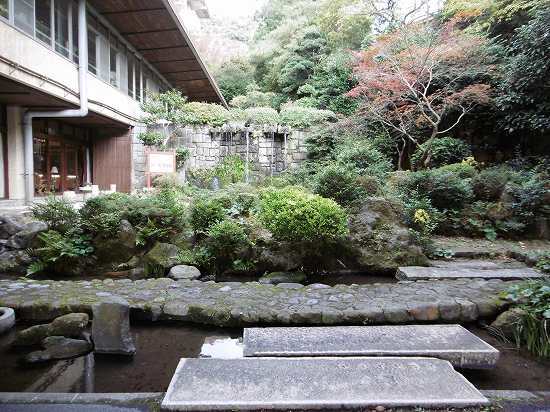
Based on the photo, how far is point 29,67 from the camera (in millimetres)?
7934

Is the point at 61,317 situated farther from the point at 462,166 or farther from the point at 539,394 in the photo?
the point at 462,166

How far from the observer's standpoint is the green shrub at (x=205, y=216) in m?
6.56

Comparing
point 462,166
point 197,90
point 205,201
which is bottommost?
point 205,201

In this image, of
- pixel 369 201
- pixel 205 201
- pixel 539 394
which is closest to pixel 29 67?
pixel 205 201

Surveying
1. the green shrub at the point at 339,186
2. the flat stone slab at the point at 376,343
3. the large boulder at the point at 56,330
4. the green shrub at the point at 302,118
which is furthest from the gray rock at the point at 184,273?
the green shrub at the point at 302,118

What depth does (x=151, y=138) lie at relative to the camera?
1299 centimetres

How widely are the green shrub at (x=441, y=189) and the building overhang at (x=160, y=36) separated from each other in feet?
28.3

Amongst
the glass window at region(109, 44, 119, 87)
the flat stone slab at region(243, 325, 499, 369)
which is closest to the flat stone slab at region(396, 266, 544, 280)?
the flat stone slab at region(243, 325, 499, 369)

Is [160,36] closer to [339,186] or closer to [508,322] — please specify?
[339,186]

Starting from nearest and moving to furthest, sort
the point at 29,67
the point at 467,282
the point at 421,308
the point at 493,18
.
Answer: the point at 421,308, the point at 467,282, the point at 29,67, the point at 493,18

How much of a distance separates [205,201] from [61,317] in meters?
3.54

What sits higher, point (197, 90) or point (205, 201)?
point (197, 90)

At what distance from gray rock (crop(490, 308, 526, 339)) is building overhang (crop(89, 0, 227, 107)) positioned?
11.1 m

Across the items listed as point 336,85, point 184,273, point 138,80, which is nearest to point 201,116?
point 138,80
